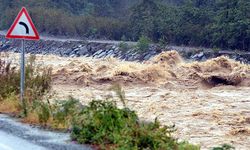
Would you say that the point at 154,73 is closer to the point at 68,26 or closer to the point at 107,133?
the point at 107,133

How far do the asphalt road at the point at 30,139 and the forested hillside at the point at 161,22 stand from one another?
111ft

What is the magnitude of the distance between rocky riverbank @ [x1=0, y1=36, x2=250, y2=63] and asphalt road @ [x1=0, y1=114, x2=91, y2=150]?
2761cm

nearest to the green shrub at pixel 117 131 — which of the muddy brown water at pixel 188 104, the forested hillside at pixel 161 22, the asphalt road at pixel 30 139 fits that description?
the asphalt road at pixel 30 139

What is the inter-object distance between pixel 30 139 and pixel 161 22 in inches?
1870

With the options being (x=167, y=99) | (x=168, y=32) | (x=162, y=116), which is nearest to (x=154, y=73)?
(x=167, y=99)

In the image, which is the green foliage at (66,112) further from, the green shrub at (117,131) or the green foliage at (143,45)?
A: the green foliage at (143,45)

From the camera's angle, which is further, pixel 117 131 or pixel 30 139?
pixel 30 139

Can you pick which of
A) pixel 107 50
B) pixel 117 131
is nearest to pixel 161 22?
pixel 107 50

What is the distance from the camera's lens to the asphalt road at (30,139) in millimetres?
12883

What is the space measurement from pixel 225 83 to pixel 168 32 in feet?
93.6

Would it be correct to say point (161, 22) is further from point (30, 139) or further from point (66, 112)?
point (30, 139)

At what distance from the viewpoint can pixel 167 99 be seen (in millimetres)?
24531

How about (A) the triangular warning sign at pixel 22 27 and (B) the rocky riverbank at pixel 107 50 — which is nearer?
(A) the triangular warning sign at pixel 22 27

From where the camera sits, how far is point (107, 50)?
52.7m
